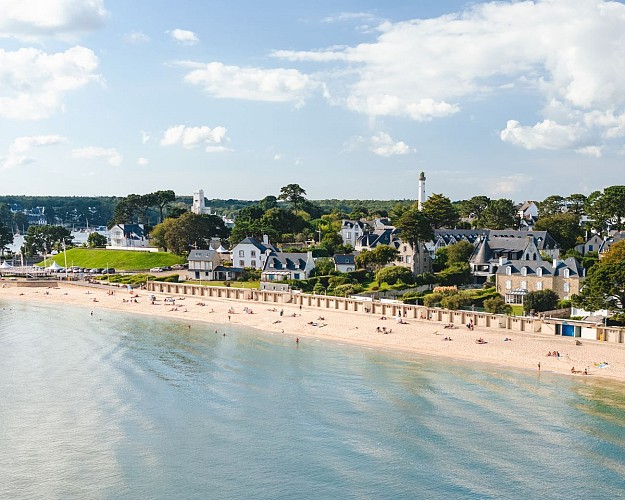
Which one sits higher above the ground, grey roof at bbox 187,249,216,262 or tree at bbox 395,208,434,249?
tree at bbox 395,208,434,249

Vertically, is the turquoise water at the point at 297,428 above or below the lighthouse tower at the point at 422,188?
below

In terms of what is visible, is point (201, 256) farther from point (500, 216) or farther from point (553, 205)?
point (553, 205)

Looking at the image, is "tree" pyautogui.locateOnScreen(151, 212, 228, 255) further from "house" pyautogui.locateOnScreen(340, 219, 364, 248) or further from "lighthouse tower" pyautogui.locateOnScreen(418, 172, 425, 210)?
"lighthouse tower" pyautogui.locateOnScreen(418, 172, 425, 210)

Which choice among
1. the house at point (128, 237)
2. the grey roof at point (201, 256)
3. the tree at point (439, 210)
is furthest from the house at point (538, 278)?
the house at point (128, 237)

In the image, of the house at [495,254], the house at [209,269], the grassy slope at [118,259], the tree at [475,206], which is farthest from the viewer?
the tree at [475,206]

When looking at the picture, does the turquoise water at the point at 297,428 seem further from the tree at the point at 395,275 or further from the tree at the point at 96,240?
the tree at the point at 96,240

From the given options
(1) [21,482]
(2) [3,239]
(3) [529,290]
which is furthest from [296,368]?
(2) [3,239]

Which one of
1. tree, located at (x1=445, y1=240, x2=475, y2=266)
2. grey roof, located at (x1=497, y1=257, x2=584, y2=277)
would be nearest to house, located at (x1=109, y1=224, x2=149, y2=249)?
tree, located at (x1=445, y1=240, x2=475, y2=266)
